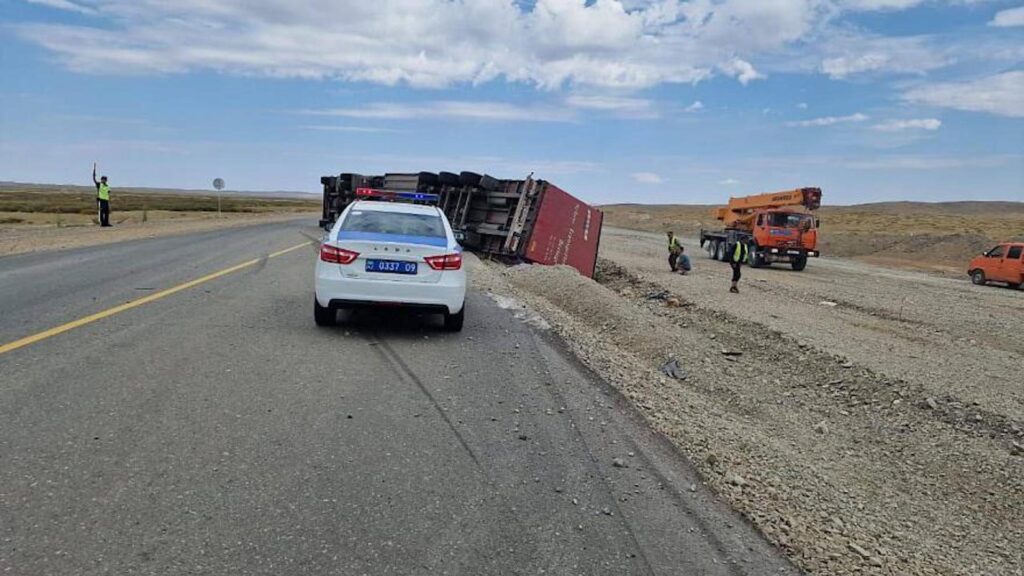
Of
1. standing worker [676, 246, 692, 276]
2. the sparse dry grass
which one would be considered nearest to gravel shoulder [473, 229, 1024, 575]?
standing worker [676, 246, 692, 276]

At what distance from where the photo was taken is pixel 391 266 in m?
8.68

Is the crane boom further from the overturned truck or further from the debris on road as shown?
the debris on road

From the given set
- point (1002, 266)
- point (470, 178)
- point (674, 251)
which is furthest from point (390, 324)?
point (1002, 266)

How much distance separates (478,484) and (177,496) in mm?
1668

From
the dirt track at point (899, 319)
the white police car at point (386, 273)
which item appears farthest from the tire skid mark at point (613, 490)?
the dirt track at point (899, 319)

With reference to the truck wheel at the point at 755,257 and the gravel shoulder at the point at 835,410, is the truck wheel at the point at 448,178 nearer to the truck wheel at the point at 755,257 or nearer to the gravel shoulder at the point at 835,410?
the gravel shoulder at the point at 835,410

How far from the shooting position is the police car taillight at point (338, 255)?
863 cm

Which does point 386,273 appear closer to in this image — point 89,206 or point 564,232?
point 564,232

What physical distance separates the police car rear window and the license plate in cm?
55

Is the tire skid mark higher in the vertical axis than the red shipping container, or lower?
lower

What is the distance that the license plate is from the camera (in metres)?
8.66

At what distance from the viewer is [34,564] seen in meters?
3.32

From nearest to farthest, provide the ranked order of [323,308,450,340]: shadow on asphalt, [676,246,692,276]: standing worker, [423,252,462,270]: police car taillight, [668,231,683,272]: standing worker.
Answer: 1. [423,252,462,270]: police car taillight
2. [323,308,450,340]: shadow on asphalt
3. [668,231,683,272]: standing worker
4. [676,246,692,276]: standing worker

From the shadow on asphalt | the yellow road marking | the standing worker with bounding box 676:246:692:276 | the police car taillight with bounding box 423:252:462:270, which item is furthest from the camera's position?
the standing worker with bounding box 676:246:692:276
